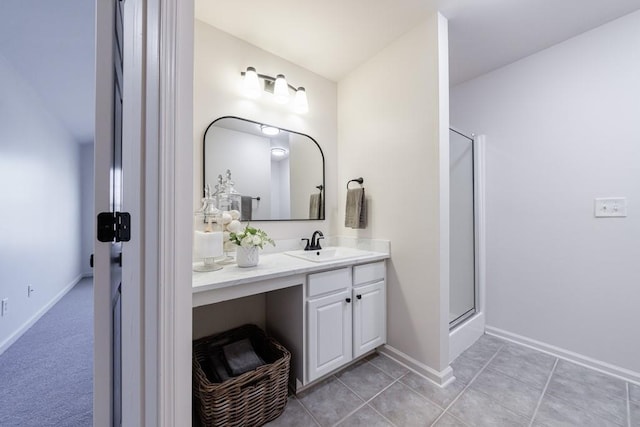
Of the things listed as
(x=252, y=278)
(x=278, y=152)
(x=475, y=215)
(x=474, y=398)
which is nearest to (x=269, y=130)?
(x=278, y=152)

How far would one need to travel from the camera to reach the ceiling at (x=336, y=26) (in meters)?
1.56

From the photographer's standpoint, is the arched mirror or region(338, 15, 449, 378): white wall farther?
the arched mirror

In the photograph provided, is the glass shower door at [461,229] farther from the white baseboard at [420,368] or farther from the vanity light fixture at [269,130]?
the vanity light fixture at [269,130]

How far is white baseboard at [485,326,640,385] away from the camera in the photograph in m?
1.61

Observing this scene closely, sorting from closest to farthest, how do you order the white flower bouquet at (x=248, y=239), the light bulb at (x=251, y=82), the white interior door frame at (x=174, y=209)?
the white interior door frame at (x=174, y=209), the white flower bouquet at (x=248, y=239), the light bulb at (x=251, y=82)

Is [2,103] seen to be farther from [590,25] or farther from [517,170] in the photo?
[590,25]

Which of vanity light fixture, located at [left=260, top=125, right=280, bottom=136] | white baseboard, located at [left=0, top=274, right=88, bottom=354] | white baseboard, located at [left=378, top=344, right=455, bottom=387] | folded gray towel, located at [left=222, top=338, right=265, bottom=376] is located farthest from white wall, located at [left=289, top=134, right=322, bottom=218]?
white baseboard, located at [left=0, top=274, right=88, bottom=354]

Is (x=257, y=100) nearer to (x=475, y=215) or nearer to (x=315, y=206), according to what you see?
(x=315, y=206)

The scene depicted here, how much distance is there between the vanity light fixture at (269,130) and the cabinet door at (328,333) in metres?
1.31

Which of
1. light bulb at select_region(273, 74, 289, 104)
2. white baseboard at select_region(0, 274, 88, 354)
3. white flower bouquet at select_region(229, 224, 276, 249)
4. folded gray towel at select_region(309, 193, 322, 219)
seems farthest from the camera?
folded gray towel at select_region(309, 193, 322, 219)

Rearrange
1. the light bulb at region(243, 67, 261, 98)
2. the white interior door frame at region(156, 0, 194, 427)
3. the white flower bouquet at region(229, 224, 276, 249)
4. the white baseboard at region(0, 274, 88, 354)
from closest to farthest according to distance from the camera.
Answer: the white interior door frame at region(156, 0, 194, 427) < the white flower bouquet at region(229, 224, 276, 249) < the light bulb at region(243, 67, 261, 98) < the white baseboard at region(0, 274, 88, 354)

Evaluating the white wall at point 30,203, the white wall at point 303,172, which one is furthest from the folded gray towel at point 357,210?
the white wall at point 30,203

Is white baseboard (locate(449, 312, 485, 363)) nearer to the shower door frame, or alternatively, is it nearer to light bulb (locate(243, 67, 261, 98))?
the shower door frame

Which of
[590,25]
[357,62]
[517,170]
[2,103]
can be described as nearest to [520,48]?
[590,25]
